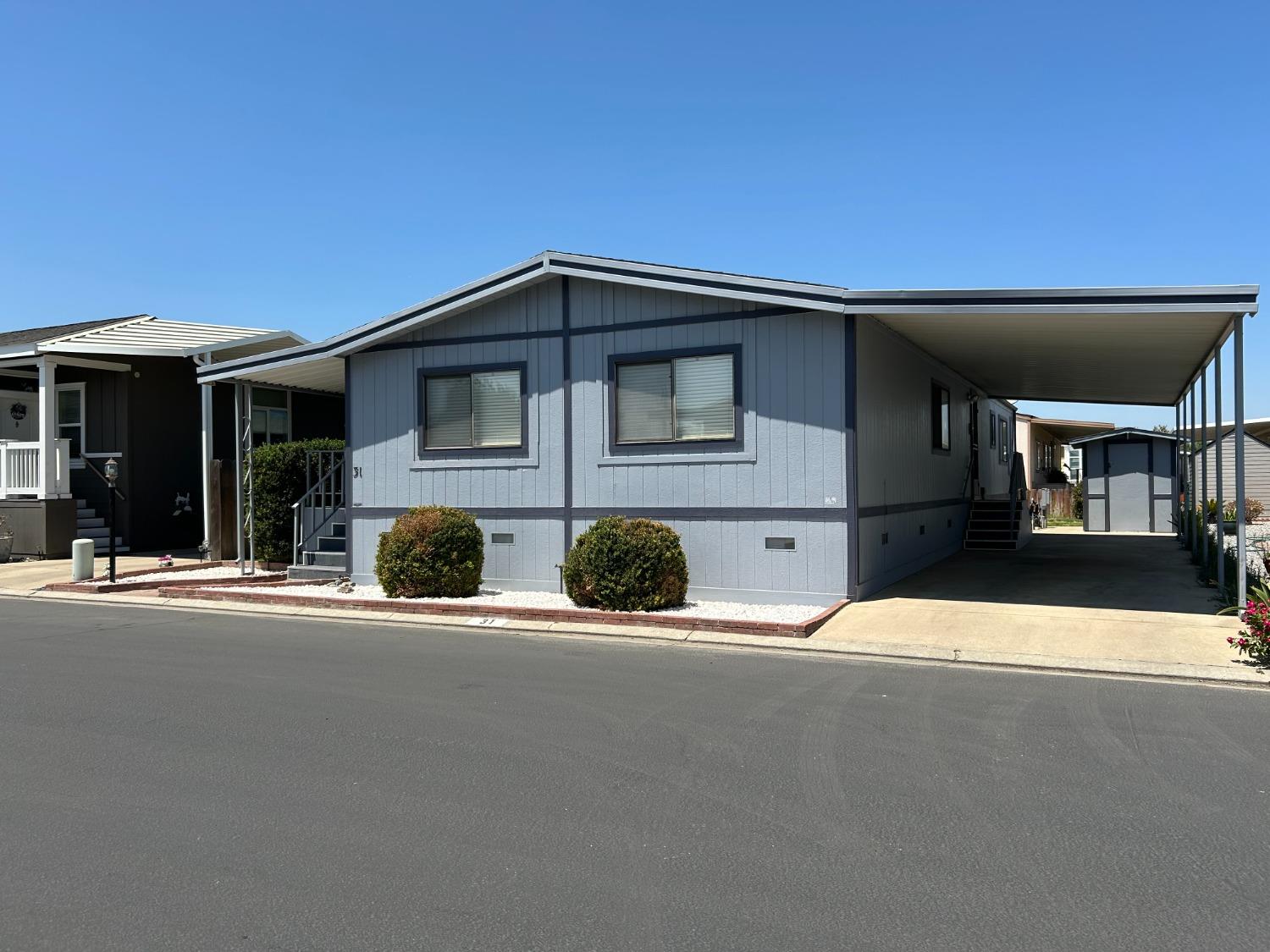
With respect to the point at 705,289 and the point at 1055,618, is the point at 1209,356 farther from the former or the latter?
the point at 705,289

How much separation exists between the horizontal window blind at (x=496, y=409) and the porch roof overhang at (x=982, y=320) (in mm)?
1052

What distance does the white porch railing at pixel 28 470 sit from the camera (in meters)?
18.8

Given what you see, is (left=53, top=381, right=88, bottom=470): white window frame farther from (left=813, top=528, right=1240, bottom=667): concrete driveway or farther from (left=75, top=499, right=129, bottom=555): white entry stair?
(left=813, top=528, right=1240, bottom=667): concrete driveway

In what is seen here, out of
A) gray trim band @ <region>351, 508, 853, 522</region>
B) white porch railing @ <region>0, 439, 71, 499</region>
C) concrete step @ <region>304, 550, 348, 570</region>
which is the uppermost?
white porch railing @ <region>0, 439, 71, 499</region>

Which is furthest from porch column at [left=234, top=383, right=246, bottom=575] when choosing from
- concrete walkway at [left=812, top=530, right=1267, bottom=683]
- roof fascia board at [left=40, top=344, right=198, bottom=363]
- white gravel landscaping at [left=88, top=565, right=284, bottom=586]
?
concrete walkway at [left=812, top=530, right=1267, bottom=683]

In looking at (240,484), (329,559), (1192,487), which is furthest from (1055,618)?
(240,484)

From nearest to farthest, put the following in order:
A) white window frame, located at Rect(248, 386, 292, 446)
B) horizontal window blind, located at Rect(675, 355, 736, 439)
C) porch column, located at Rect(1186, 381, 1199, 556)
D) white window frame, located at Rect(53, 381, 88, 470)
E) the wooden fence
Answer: horizontal window blind, located at Rect(675, 355, 736, 439) → porch column, located at Rect(1186, 381, 1199, 556) → white window frame, located at Rect(53, 381, 88, 470) → white window frame, located at Rect(248, 386, 292, 446) → the wooden fence

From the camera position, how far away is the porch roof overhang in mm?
9750

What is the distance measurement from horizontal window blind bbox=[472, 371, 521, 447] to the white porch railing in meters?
10.4

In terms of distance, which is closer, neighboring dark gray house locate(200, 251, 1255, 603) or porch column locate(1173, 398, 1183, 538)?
neighboring dark gray house locate(200, 251, 1255, 603)

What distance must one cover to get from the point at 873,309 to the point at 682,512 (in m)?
3.33

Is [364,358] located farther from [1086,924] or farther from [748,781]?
[1086,924]

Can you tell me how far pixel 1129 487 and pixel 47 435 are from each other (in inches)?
976

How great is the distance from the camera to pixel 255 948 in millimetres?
3408
